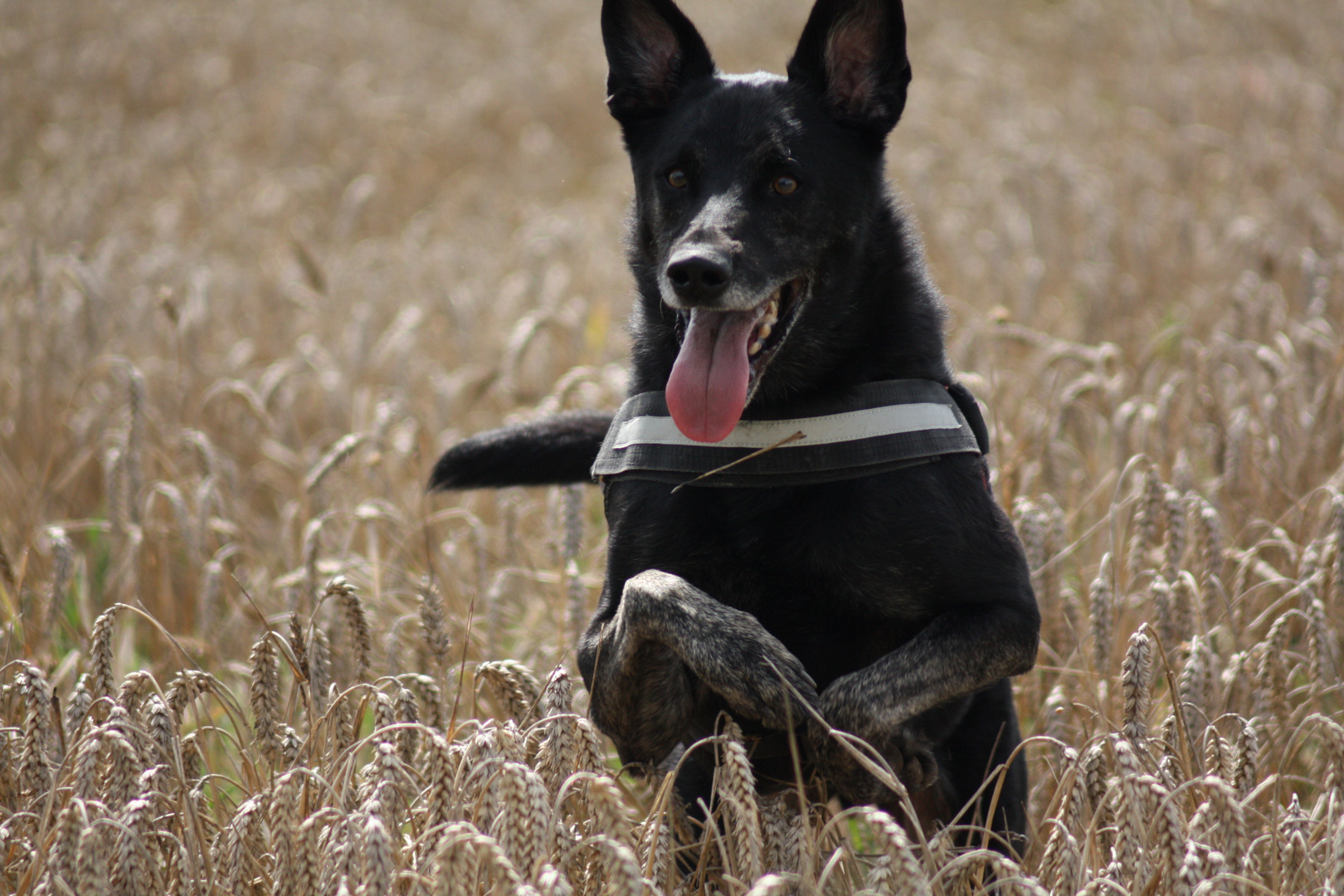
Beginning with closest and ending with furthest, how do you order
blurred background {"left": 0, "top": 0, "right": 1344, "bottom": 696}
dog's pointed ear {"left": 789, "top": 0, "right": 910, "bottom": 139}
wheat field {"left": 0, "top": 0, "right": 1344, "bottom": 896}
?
wheat field {"left": 0, "top": 0, "right": 1344, "bottom": 896}
dog's pointed ear {"left": 789, "top": 0, "right": 910, "bottom": 139}
blurred background {"left": 0, "top": 0, "right": 1344, "bottom": 696}

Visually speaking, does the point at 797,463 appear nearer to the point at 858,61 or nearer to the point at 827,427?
the point at 827,427

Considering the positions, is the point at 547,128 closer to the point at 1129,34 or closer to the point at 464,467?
the point at 1129,34

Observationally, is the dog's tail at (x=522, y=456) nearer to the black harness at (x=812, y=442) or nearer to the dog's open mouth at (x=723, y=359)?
the black harness at (x=812, y=442)

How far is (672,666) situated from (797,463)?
50 cm

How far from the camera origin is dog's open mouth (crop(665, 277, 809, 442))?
241cm

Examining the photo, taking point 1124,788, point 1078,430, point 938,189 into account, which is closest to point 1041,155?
point 938,189

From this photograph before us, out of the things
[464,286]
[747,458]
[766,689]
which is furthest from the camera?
[464,286]

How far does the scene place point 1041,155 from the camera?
8.11 meters

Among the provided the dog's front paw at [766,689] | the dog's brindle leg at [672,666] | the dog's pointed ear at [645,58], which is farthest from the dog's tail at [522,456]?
the dog's front paw at [766,689]

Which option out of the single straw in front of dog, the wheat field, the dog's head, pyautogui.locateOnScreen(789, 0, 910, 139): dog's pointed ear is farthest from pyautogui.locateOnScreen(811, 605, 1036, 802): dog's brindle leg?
pyautogui.locateOnScreen(789, 0, 910, 139): dog's pointed ear

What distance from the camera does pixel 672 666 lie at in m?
2.37

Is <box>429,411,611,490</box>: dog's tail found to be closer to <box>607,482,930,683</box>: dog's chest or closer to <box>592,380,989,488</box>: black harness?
<box>592,380,989,488</box>: black harness

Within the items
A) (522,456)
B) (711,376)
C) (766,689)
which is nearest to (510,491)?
(522,456)

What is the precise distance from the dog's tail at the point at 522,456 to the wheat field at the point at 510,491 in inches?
14.5
